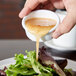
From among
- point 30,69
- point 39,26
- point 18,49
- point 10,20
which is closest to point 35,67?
point 30,69

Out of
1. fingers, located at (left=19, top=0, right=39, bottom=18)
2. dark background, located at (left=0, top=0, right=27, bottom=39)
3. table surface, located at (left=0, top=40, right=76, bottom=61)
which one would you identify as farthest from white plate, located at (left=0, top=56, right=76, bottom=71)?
dark background, located at (left=0, top=0, right=27, bottom=39)

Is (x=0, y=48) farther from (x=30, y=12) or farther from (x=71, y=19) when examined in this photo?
(x=71, y=19)

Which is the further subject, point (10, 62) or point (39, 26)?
point (10, 62)

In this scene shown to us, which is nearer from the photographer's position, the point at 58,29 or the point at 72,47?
the point at 58,29

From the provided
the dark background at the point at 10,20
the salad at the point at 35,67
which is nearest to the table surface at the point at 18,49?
the salad at the point at 35,67

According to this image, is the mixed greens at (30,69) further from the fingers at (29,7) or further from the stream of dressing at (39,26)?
the fingers at (29,7)

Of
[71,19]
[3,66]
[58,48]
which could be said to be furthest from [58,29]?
[58,48]

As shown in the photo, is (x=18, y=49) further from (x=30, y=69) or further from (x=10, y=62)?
(x=30, y=69)
